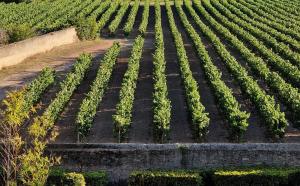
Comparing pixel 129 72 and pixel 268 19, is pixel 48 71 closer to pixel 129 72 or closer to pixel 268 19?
pixel 129 72

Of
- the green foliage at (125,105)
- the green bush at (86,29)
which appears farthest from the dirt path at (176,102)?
the green bush at (86,29)

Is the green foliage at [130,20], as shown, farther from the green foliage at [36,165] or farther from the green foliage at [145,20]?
the green foliage at [36,165]

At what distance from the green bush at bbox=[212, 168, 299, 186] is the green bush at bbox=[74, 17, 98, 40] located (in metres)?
34.7

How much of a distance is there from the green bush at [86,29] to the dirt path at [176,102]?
927 cm

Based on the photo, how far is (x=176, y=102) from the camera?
31.3 metres

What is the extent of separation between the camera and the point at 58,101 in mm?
28344

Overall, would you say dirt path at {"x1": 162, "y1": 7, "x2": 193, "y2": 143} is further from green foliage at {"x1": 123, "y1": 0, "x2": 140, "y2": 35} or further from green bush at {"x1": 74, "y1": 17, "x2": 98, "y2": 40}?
green bush at {"x1": 74, "y1": 17, "x2": 98, "y2": 40}

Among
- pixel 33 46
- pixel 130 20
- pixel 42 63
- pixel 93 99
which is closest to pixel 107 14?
Result: pixel 130 20

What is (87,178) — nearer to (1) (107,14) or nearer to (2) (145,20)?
(2) (145,20)

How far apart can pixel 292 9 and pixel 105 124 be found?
43.8 metres

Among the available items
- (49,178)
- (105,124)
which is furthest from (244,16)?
(49,178)

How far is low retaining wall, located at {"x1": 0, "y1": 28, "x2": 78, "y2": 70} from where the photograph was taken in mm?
40594

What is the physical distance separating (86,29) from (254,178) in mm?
35427

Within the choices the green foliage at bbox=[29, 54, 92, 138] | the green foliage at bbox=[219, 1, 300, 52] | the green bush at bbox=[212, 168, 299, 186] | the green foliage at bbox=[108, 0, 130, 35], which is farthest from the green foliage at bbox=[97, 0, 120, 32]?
the green bush at bbox=[212, 168, 299, 186]
